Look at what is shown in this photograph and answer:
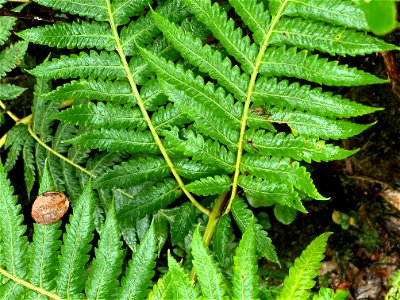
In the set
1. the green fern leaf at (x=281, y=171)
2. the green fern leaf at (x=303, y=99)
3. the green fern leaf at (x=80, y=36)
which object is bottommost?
the green fern leaf at (x=281, y=171)

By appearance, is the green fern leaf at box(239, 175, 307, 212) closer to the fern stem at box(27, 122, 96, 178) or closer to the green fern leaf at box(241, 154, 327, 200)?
the green fern leaf at box(241, 154, 327, 200)

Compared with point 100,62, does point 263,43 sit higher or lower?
higher

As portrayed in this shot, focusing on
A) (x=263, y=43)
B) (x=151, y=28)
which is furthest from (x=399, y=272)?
(x=151, y=28)

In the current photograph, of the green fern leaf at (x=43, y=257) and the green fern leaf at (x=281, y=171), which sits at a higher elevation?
the green fern leaf at (x=281, y=171)

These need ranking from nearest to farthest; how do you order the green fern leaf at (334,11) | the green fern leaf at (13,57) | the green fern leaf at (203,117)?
the green fern leaf at (334,11), the green fern leaf at (203,117), the green fern leaf at (13,57)

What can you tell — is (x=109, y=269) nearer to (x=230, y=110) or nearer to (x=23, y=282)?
(x=23, y=282)

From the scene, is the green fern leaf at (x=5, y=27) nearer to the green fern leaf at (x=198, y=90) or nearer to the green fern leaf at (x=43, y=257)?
the green fern leaf at (x=43, y=257)

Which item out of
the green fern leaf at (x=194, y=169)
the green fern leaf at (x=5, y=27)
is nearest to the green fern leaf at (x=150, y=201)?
the green fern leaf at (x=194, y=169)

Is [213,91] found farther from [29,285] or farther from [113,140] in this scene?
[29,285]
